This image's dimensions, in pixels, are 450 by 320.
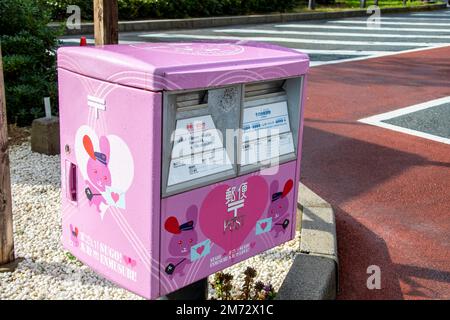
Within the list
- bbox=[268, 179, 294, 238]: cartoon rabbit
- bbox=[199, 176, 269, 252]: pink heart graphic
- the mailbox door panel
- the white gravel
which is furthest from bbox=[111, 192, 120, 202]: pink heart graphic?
the white gravel

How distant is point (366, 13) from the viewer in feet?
70.5

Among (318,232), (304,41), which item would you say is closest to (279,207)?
(318,232)

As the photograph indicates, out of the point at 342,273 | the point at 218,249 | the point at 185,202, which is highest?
the point at 185,202

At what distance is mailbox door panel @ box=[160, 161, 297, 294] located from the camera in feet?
8.68

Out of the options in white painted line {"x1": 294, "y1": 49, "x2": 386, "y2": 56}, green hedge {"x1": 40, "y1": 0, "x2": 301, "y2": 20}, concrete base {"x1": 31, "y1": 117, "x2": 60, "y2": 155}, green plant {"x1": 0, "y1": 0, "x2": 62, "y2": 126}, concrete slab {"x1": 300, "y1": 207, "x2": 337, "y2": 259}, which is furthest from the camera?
green hedge {"x1": 40, "y1": 0, "x2": 301, "y2": 20}

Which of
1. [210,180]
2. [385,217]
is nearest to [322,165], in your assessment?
[385,217]

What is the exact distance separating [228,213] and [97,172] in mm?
620

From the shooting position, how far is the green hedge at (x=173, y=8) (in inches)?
586

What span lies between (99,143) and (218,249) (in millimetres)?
727

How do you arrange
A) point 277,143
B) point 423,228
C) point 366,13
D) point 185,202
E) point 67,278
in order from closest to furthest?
point 185,202 → point 277,143 → point 67,278 → point 423,228 → point 366,13

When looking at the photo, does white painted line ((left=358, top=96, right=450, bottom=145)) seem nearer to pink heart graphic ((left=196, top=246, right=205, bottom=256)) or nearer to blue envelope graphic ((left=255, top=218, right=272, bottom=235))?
blue envelope graphic ((left=255, top=218, right=272, bottom=235))

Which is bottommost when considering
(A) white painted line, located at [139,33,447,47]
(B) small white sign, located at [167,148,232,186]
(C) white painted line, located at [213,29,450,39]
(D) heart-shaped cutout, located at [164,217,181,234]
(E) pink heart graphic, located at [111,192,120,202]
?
(A) white painted line, located at [139,33,447,47]

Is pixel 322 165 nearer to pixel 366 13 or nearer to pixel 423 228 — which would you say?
pixel 423 228

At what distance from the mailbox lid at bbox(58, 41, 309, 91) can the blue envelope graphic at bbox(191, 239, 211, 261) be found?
72 cm
